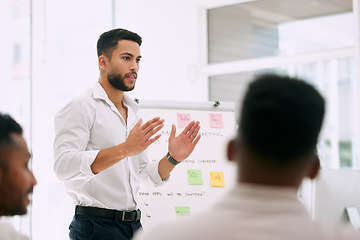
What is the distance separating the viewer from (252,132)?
876 millimetres

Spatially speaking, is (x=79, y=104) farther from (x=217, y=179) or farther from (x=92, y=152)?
(x=217, y=179)

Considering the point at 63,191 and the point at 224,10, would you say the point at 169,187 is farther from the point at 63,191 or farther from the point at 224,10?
the point at 224,10

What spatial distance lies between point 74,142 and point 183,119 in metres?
1.29

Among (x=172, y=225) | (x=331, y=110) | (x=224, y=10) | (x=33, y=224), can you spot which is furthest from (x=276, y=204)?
(x=224, y=10)

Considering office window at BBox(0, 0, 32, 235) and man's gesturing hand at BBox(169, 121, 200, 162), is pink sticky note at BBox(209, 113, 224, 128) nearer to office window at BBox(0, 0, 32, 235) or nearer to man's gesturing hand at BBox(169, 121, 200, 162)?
man's gesturing hand at BBox(169, 121, 200, 162)

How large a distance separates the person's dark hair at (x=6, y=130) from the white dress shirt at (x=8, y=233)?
0.52 ft

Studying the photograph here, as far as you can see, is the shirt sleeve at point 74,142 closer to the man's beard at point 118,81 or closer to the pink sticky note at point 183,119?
the man's beard at point 118,81

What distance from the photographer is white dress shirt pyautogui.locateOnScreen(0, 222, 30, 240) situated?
1012mm

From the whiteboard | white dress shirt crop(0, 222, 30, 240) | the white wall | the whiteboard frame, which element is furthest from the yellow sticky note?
white dress shirt crop(0, 222, 30, 240)

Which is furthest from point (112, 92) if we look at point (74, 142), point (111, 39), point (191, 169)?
point (191, 169)

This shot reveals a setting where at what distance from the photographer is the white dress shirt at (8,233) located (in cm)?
101

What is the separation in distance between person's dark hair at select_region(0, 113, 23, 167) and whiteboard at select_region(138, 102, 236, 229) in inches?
72.8

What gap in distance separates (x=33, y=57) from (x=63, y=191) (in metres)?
1.09

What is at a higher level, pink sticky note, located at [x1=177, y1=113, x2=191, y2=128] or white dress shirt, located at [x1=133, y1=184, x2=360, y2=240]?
pink sticky note, located at [x1=177, y1=113, x2=191, y2=128]
